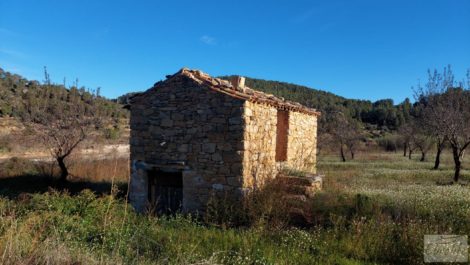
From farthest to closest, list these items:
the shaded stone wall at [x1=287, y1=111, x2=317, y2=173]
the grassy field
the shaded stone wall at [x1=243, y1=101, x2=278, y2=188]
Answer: the shaded stone wall at [x1=287, y1=111, x2=317, y2=173]
the shaded stone wall at [x1=243, y1=101, x2=278, y2=188]
the grassy field

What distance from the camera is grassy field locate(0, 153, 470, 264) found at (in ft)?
14.3

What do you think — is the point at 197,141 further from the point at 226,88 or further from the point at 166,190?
the point at 166,190

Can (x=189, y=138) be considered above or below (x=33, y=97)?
below

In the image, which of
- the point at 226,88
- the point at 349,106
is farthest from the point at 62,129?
the point at 349,106

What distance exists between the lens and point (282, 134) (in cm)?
Result: 1135

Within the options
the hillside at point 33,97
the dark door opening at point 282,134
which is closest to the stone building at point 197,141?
the dark door opening at point 282,134

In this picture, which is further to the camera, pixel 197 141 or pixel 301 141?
pixel 301 141

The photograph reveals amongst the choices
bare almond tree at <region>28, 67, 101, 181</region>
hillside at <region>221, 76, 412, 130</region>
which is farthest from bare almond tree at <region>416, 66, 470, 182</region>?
hillside at <region>221, 76, 412, 130</region>

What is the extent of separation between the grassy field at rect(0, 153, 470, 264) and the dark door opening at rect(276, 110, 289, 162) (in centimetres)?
229

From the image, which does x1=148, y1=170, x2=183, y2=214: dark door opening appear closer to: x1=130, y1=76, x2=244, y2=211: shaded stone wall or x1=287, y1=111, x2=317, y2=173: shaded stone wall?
x1=130, y1=76, x2=244, y2=211: shaded stone wall

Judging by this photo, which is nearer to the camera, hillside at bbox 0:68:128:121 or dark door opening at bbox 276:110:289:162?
dark door opening at bbox 276:110:289:162

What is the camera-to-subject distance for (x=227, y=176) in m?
9.07

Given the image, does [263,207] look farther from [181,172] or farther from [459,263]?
[459,263]

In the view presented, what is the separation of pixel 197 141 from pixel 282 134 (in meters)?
3.13
